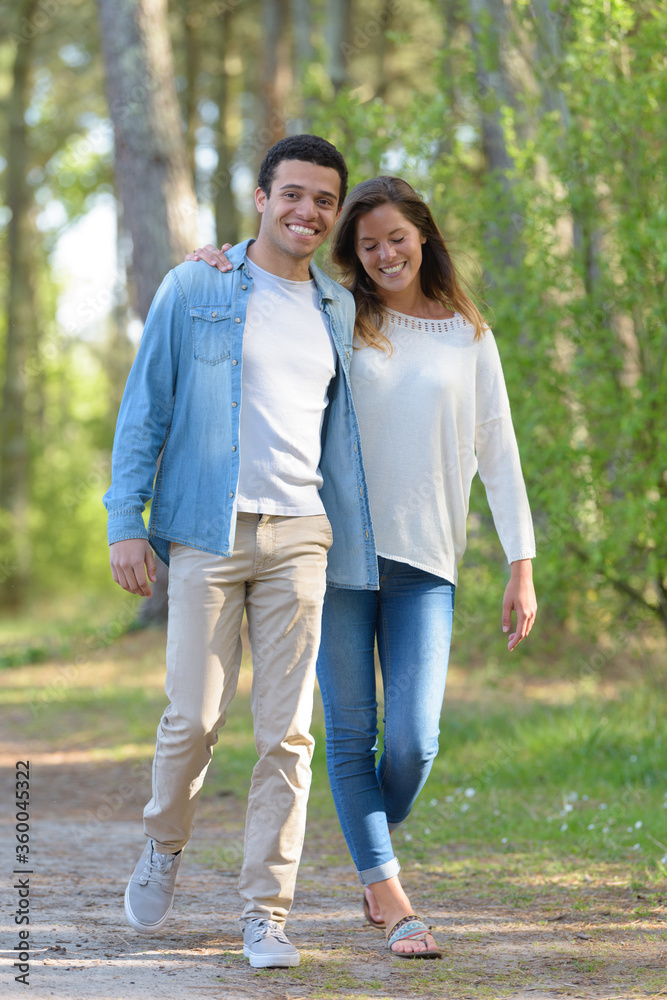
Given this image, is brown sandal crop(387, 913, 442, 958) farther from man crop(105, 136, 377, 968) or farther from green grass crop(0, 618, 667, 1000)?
man crop(105, 136, 377, 968)

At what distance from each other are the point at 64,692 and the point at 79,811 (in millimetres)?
3686

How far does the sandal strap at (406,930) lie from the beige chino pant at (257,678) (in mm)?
340

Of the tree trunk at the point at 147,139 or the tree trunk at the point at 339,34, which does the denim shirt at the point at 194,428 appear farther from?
the tree trunk at the point at 339,34

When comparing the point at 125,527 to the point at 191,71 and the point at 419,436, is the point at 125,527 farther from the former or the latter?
the point at 191,71

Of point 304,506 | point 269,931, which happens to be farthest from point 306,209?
point 269,931

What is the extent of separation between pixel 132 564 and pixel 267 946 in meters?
1.12

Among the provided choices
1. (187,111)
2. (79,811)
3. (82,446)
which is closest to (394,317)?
(79,811)

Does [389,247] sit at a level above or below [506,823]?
above

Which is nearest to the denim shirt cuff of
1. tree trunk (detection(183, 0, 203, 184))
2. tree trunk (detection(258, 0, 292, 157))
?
tree trunk (detection(258, 0, 292, 157))

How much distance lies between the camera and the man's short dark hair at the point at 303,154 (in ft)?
10.3

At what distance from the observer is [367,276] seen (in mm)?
3484

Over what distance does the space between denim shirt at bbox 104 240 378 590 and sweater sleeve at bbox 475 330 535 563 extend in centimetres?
46

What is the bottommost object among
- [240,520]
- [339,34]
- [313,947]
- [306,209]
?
[313,947]

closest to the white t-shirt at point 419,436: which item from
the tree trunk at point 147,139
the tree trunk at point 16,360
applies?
the tree trunk at point 147,139
